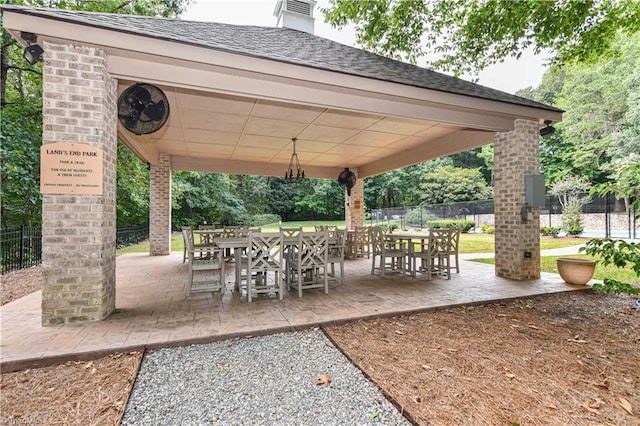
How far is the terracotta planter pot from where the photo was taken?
15.6 ft

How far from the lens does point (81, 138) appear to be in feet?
9.93

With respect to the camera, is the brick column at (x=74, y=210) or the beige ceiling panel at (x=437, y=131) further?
the beige ceiling panel at (x=437, y=131)

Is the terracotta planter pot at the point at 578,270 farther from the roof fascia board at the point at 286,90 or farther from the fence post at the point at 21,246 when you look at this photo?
the fence post at the point at 21,246

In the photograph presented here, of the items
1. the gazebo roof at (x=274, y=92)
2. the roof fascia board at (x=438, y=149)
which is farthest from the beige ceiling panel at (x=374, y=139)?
the roof fascia board at (x=438, y=149)

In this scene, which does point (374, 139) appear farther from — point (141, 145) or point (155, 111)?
point (141, 145)

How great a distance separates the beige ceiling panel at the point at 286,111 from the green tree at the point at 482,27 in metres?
4.27

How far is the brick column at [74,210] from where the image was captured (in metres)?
2.93

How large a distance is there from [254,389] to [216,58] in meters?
3.39

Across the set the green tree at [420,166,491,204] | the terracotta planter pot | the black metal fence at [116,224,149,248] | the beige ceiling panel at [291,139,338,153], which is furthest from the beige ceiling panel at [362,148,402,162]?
the green tree at [420,166,491,204]

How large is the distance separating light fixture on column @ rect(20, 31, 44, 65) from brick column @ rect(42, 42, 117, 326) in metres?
0.09

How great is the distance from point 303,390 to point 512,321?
2.66 metres

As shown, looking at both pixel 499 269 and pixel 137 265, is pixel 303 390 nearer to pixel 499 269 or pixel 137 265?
pixel 499 269

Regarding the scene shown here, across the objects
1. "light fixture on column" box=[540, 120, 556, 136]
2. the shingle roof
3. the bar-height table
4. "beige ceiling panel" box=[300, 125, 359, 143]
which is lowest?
the bar-height table

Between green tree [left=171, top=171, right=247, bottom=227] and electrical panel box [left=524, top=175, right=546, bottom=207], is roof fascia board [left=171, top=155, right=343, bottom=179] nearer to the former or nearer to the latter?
electrical panel box [left=524, top=175, right=546, bottom=207]
